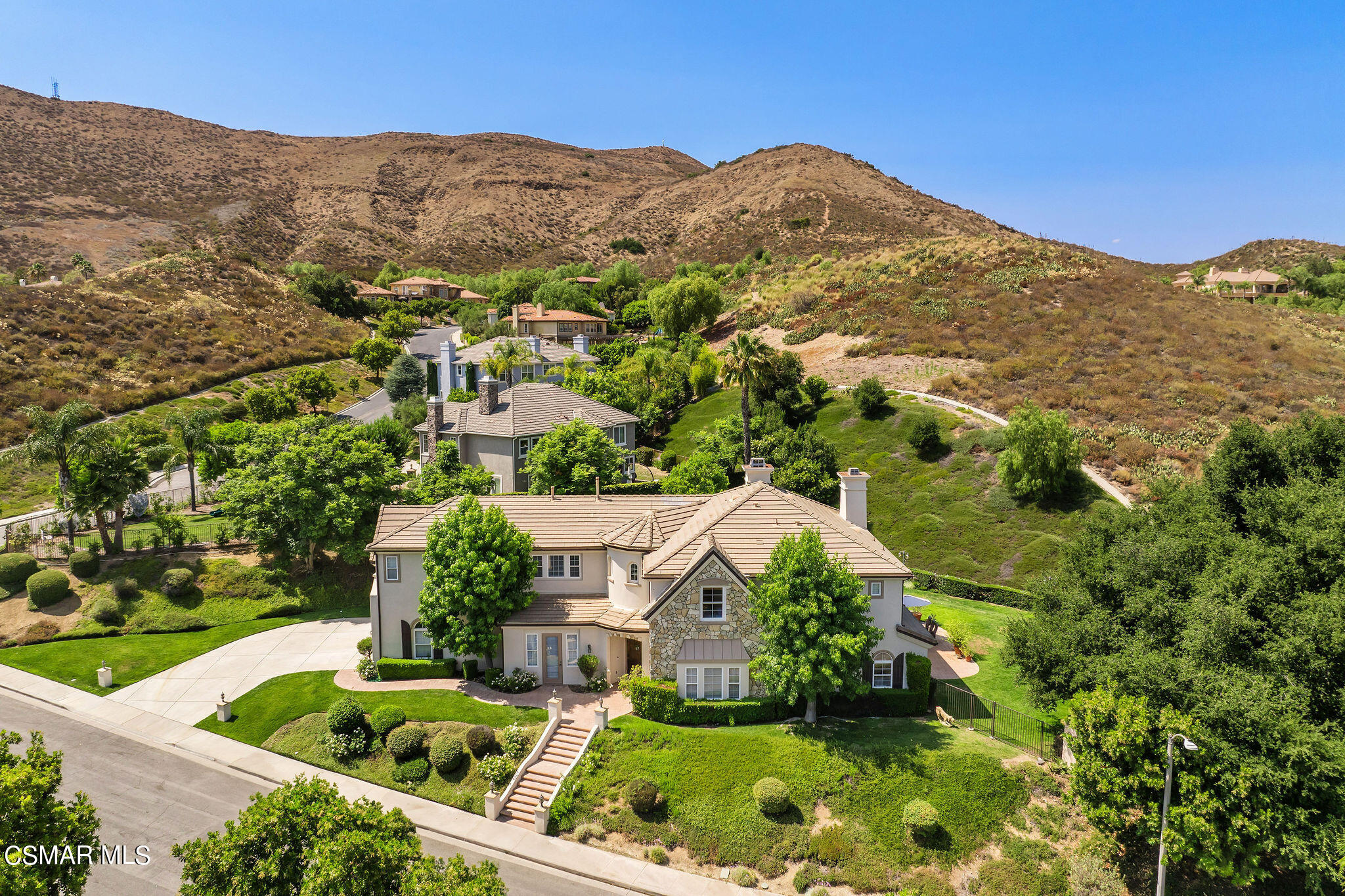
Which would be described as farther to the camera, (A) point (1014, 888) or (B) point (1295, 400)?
(B) point (1295, 400)

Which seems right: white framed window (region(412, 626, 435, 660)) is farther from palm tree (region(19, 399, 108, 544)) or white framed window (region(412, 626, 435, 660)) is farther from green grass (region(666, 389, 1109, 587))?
green grass (region(666, 389, 1109, 587))

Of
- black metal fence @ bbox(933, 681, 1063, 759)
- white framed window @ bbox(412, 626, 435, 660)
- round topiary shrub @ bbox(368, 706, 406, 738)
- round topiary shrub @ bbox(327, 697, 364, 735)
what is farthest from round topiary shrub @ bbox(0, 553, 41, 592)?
black metal fence @ bbox(933, 681, 1063, 759)

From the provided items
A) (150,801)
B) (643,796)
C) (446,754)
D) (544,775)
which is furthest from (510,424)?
(643,796)

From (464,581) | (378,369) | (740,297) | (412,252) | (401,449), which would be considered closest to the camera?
(464,581)

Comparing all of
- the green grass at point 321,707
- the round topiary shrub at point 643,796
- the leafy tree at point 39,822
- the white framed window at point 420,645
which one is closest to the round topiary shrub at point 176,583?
the green grass at point 321,707

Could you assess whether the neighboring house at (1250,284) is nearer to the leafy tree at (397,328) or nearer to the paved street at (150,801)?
the leafy tree at (397,328)

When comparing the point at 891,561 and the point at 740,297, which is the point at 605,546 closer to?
the point at 891,561

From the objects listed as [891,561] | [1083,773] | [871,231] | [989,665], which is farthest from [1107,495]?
[871,231]

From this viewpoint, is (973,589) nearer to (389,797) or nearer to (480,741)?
(480,741)
